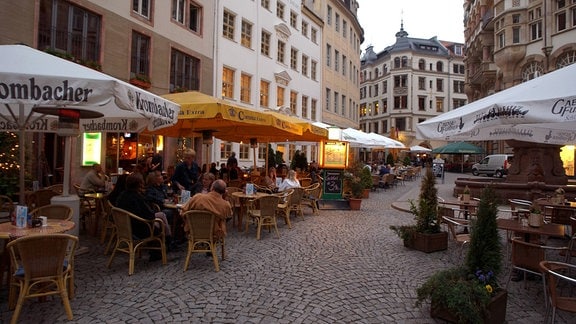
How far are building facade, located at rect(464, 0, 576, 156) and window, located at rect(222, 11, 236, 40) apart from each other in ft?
72.3

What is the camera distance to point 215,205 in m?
5.90

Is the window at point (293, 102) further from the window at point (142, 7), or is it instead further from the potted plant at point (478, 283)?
the potted plant at point (478, 283)

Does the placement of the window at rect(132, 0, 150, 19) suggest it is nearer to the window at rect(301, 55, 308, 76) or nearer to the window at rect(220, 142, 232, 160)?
the window at rect(220, 142, 232, 160)

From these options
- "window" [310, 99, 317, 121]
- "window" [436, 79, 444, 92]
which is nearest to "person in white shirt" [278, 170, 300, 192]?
"window" [310, 99, 317, 121]

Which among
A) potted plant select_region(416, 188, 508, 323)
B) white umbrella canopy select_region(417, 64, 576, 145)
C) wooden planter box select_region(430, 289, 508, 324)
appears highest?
white umbrella canopy select_region(417, 64, 576, 145)

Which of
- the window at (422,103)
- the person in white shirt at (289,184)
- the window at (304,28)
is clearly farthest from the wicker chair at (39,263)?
the window at (422,103)

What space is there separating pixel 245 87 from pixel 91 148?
11405 mm

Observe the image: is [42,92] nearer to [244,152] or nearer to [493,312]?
[493,312]

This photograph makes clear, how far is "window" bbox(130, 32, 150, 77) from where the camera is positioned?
1627 cm

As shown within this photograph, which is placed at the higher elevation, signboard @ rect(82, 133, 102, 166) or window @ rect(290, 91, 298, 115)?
window @ rect(290, 91, 298, 115)

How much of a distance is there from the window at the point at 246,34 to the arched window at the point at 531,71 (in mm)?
20925

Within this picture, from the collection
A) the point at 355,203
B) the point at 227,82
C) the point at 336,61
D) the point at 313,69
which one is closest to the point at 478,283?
the point at 355,203

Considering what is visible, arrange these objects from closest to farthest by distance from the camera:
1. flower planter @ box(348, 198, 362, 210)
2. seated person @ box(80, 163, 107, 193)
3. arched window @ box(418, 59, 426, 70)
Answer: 1. seated person @ box(80, 163, 107, 193)
2. flower planter @ box(348, 198, 362, 210)
3. arched window @ box(418, 59, 426, 70)

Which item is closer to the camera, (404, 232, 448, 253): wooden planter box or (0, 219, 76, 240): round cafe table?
(0, 219, 76, 240): round cafe table
